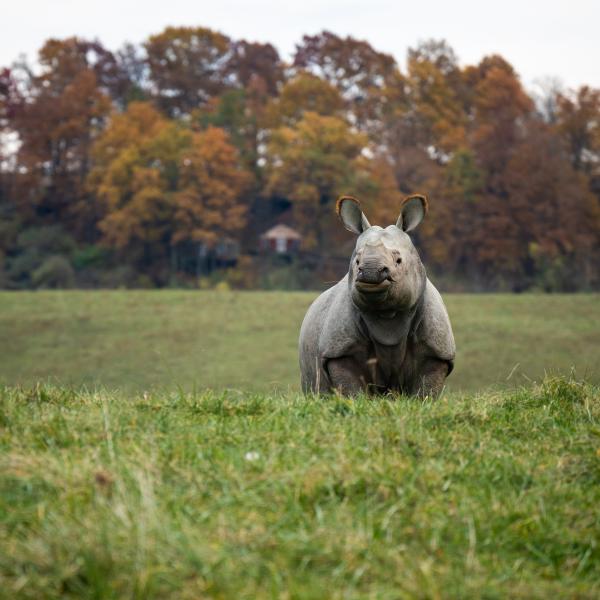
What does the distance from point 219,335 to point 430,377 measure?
28.0m

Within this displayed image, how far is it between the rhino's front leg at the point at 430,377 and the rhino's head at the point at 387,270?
68 cm

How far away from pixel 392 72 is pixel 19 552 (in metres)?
71.8

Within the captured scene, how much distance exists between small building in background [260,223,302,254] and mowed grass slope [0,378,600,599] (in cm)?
5710

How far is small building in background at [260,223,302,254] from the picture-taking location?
2537 inches

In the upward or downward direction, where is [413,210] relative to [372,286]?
upward

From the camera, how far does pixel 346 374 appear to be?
9.34 metres

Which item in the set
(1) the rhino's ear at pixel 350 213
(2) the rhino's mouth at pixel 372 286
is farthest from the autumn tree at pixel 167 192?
(2) the rhino's mouth at pixel 372 286

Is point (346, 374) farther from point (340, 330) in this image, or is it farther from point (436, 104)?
point (436, 104)

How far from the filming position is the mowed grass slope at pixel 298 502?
14.7 ft

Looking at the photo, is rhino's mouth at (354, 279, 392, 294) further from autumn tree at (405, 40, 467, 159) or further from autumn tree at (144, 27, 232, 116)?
autumn tree at (144, 27, 232, 116)

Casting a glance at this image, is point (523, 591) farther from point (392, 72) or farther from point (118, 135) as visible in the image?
point (392, 72)

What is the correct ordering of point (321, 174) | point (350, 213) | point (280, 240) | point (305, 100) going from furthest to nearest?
point (305, 100), point (280, 240), point (321, 174), point (350, 213)

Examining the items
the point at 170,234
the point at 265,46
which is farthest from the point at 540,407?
the point at 265,46

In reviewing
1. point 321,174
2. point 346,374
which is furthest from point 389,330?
point 321,174
